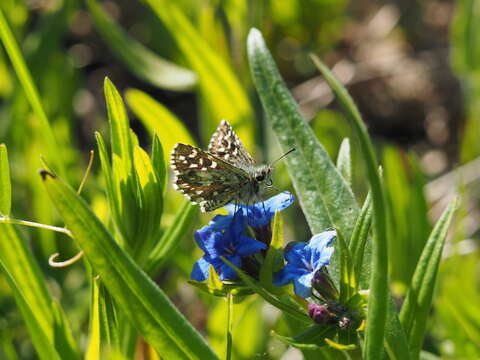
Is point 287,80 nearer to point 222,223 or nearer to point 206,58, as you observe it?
point 206,58

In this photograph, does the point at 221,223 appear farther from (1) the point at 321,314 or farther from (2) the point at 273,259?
(1) the point at 321,314

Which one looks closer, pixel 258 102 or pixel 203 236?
pixel 203 236

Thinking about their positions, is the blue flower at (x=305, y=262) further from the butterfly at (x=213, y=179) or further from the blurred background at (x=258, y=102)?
the blurred background at (x=258, y=102)

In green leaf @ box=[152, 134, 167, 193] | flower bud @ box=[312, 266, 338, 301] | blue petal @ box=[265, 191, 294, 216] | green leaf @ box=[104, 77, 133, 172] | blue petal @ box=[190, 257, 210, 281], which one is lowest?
flower bud @ box=[312, 266, 338, 301]

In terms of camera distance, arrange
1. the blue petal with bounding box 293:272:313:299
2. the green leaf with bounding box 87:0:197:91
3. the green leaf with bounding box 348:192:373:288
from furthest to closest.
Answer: the green leaf with bounding box 87:0:197:91 < the green leaf with bounding box 348:192:373:288 < the blue petal with bounding box 293:272:313:299

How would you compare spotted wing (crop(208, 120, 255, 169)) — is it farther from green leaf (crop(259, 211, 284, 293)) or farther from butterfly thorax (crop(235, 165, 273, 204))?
green leaf (crop(259, 211, 284, 293))

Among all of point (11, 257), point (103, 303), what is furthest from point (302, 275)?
point (11, 257)

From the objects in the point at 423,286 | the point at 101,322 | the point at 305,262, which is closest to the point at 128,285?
the point at 101,322

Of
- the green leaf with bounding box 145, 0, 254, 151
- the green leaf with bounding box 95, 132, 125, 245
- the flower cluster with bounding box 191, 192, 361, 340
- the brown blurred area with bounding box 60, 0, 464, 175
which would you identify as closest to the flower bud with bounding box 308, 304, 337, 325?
the flower cluster with bounding box 191, 192, 361, 340
